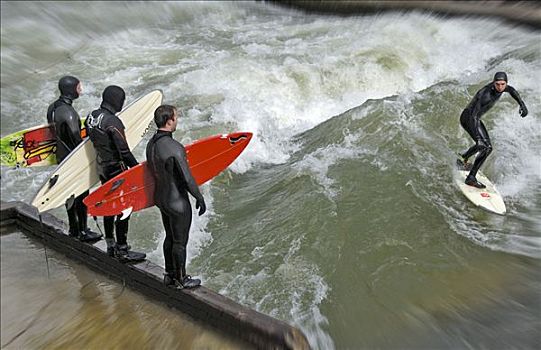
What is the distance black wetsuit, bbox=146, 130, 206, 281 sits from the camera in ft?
12.5

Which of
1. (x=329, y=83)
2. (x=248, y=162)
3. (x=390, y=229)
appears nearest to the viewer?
(x=390, y=229)

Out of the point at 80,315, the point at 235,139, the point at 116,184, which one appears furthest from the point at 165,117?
the point at 80,315

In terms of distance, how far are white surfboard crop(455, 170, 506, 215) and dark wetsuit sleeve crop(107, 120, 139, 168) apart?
14.8 ft

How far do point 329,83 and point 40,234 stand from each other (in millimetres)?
7849

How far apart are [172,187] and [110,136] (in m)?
0.85

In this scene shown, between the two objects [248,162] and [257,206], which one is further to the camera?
[248,162]

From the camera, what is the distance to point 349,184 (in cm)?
712

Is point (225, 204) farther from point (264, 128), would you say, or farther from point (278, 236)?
point (264, 128)

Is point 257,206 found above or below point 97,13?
below

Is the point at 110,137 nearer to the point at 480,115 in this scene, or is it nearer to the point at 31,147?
the point at 31,147

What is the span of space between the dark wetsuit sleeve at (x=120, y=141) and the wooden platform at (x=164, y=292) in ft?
3.28

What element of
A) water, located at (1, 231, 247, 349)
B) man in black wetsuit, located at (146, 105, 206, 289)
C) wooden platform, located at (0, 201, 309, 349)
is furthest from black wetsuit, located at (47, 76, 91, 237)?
man in black wetsuit, located at (146, 105, 206, 289)

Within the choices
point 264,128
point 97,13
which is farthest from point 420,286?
point 97,13

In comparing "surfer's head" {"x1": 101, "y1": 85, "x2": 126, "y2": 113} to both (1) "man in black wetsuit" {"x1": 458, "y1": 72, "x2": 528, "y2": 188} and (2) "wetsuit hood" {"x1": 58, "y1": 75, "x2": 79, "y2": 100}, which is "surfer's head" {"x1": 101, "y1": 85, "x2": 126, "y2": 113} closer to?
(2) "wetsuit hood" {"x1": 58, "y1": 75, "x2": 79, "y2": 100}
